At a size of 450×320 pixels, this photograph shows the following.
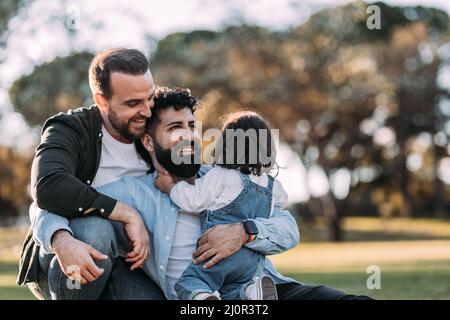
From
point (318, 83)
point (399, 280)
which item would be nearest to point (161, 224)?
point (399, 280)

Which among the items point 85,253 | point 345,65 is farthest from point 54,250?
point 345,65

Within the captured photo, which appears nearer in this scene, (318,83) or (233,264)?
(233,264)

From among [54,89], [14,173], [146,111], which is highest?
[54,89]

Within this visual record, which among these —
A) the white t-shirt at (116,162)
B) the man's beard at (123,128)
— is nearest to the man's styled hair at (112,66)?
the man's beard at (123,128)

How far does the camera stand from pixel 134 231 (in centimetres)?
394

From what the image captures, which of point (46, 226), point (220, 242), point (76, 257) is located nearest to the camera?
point (76, 257)

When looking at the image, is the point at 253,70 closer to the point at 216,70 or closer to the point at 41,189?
the point at 216,70

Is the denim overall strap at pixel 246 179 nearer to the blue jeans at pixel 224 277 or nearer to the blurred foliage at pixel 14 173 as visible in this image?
the blue jeans at pixel 224 277

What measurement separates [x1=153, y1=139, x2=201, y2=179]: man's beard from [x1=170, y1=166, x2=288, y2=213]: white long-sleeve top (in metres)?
0.07

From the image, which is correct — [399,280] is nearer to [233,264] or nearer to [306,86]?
[233,264]

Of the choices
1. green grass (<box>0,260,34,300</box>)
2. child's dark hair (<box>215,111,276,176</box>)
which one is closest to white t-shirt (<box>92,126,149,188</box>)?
child's dark hair (<box>215,111,276,176</box>)

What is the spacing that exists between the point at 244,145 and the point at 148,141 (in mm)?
556

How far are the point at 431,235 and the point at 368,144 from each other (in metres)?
6.18

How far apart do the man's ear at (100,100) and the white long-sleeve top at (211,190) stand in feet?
2.25
